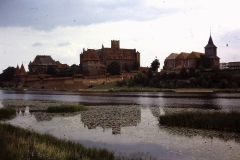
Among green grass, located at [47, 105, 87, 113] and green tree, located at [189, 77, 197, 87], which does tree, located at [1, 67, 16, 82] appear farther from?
green grass, located at [47, 105, 87, 113]

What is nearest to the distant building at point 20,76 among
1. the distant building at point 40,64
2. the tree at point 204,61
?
the distant building at point 40,64

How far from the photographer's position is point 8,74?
85312 millimetres

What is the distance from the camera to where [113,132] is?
42.9ft

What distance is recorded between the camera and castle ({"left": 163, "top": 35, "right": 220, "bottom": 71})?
74.7 m

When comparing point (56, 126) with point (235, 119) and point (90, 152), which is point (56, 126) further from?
point (235, 119)

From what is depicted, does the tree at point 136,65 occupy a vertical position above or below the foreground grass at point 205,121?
above

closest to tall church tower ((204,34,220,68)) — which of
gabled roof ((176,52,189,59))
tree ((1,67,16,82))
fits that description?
gabled roof ((176,52,189,59))

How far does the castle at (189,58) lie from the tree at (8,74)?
42.6m

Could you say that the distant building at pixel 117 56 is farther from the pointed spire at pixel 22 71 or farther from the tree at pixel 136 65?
the pointed spire at pixel 22 71

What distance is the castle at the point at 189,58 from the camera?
245 feet

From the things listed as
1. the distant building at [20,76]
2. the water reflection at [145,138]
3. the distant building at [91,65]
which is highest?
the distant building at [91,65]

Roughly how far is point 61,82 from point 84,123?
5169 cm

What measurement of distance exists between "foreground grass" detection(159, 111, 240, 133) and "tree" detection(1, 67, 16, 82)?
254 feet

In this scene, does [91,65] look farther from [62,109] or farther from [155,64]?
[62,109]
